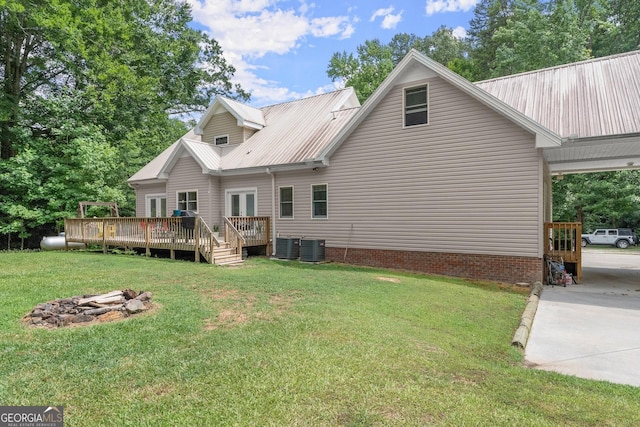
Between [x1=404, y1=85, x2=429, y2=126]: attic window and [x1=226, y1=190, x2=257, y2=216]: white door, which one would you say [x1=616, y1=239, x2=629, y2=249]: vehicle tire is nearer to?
[x1=404, y1=85, x2=429, y2=126]: attic window

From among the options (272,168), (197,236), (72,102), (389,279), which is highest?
(72,102)

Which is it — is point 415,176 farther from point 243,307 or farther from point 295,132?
point 243,307

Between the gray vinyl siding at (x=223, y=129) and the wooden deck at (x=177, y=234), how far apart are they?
545 cm

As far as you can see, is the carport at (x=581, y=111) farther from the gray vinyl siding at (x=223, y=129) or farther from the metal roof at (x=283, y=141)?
the gray vinyl siding at (x=223, y=129)

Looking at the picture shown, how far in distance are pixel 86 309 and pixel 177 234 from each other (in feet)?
24.4

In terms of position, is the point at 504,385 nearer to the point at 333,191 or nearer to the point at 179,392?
the point at 179,392

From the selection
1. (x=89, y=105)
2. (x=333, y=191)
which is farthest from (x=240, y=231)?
(x=89, y=105)

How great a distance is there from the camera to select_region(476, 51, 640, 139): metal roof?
360 inches

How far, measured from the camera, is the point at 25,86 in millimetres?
20969

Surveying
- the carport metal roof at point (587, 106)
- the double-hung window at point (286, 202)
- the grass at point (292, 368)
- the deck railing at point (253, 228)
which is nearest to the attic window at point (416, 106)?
the carport metal roof at point (587, 106)

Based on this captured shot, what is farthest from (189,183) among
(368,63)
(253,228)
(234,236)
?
(368,63)

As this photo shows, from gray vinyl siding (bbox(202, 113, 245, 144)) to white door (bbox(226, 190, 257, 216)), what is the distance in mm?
3204

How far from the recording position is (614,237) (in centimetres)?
2703

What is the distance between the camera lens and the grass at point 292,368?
3.02 meters
